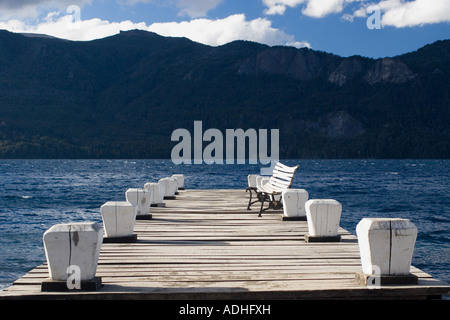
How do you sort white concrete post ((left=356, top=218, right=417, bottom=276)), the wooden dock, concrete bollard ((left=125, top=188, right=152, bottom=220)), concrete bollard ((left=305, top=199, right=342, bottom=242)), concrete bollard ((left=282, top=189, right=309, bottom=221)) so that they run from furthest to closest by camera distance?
concrete bollard ((left=282, top=189, right=309, bottom=221)) < concrete bollard ((left=125, top=188, right=152, bottom=220)) < concrete bollard ((left=305, top=199, right=342, bottom=242)) < white concrete post ((left=356, top=218, right=417, bottom=276)) < the wooden dock

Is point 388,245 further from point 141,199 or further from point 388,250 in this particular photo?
point 141,199

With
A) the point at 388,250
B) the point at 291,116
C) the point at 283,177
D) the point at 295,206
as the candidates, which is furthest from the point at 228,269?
the point at 291,116

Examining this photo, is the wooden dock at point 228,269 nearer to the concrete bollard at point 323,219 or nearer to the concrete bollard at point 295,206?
the concrete bollard at point 323,219

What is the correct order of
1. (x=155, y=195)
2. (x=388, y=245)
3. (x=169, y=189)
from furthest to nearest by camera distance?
(x=169, y=189) → (x=155, y=195) → (x=388, y=245)

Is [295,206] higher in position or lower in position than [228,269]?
higher

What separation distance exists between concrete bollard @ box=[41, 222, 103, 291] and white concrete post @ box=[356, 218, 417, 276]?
249 centimetres

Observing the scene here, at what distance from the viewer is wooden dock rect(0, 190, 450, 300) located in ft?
15.3

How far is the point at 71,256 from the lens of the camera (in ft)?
15.4

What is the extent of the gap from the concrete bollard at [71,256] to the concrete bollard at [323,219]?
336 cm

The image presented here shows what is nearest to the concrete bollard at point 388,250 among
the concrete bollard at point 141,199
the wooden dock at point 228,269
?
the wooden dock at point 228,269

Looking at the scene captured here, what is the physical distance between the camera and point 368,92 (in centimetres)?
18412

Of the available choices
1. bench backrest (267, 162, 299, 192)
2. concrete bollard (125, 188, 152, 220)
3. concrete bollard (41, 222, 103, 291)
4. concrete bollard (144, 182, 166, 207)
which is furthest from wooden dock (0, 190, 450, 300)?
concrete bollard (144, 182, 166, 207)

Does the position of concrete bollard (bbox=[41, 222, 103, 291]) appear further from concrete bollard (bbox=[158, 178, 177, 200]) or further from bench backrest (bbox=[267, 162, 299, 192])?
concrete bollard (bbox=[158, 178, 177, 200])

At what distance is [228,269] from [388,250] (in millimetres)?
1691
